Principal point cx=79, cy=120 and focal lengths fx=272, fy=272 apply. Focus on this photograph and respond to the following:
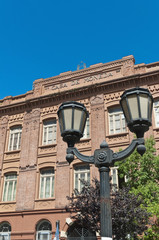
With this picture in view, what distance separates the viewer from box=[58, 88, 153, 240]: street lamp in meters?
4.48

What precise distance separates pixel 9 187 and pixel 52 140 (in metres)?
4.61

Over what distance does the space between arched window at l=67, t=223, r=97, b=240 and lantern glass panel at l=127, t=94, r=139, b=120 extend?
41.8 feet

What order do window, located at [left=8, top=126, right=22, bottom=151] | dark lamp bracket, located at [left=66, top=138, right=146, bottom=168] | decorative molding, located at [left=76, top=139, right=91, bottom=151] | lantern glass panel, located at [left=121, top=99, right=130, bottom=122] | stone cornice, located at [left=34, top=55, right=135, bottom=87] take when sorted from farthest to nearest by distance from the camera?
window, located at [left=8, top=126, right=22, bottom=151], stone cornice, located at [left=34, top=55, right=135, bottom=87], decorative molding, located at [left=76, top=139, right=91, bottom=151], lantern glass panel, located at [left=121, top=99, right=130, bottom=122], dark lamp bracket, located at [left=66, top=138, right=146, bottom=168]

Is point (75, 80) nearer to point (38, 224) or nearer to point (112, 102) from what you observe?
point (112, 102)

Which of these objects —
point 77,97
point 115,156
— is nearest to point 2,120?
point 77,97

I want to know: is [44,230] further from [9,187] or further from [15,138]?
[15,138]

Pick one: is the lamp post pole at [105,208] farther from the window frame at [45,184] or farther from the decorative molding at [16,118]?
the decorative molding at [16,118]

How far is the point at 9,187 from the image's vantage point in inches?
778

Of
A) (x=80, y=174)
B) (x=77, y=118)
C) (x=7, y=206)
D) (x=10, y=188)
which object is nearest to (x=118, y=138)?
(x=80, y=174)

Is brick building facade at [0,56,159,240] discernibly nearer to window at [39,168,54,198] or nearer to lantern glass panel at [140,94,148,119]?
window at [39,168,54,198]

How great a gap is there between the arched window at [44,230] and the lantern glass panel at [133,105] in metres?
14.5

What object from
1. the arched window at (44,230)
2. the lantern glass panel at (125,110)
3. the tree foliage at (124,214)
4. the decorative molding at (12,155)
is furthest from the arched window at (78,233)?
the lantern glass panel at (125,110)

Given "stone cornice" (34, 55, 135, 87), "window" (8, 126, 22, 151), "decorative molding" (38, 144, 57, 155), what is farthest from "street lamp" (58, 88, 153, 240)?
"window" (8, 126, 22, 151)

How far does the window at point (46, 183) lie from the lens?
18.2 m
